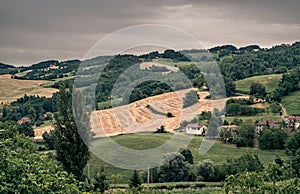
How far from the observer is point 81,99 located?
89.1 feet

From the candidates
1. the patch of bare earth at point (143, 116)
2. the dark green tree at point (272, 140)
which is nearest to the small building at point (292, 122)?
the dark green tree at point (272, 140)

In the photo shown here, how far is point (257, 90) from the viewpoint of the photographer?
295 feet

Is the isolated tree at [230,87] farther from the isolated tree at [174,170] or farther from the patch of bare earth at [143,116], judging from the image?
the isolated tree at [174,170]

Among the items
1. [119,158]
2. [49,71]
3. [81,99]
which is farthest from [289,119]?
[49,71]

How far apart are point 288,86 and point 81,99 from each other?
6902 cm

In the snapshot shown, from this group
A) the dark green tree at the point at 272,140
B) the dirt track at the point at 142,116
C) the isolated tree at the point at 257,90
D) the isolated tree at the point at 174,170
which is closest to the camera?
the isolated tree at the point at 174,170

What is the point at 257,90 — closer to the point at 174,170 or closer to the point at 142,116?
the point at 142,116

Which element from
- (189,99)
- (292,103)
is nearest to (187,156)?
(189,99)

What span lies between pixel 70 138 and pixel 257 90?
6990cm

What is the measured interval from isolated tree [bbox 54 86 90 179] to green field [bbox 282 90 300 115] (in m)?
57.3

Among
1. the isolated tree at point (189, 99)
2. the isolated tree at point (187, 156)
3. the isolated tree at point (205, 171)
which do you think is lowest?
the isolated tree at point (205, 171)

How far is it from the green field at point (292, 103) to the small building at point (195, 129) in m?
19.2

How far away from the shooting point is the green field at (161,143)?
49.9 metres

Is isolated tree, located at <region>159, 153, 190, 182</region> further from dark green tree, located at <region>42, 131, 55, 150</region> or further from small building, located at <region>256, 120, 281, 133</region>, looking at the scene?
small building, located at <region>256, 120, 281, 133</region>
